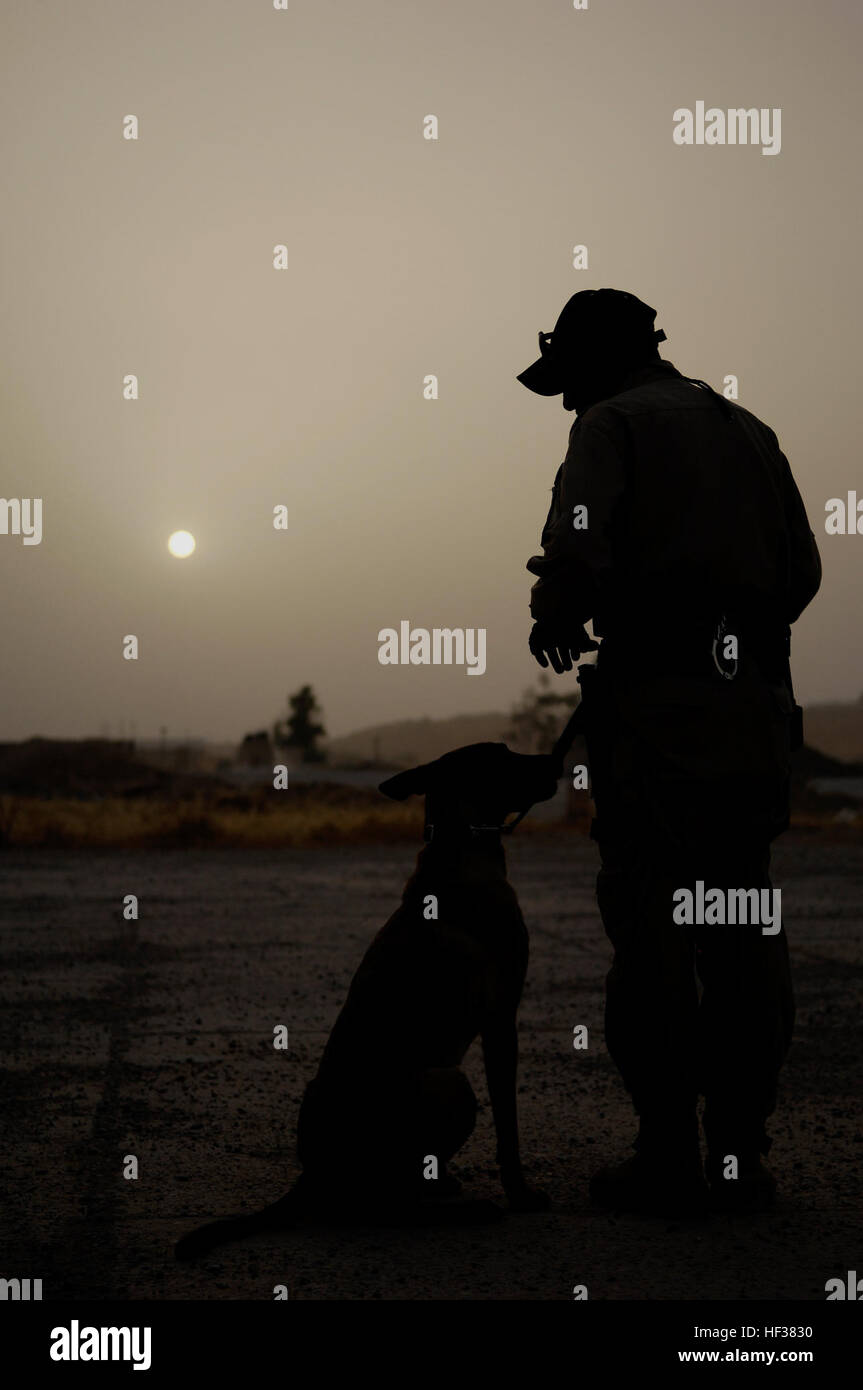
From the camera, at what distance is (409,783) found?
382 cm

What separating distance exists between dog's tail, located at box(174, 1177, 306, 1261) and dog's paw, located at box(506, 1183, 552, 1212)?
0.53 metres

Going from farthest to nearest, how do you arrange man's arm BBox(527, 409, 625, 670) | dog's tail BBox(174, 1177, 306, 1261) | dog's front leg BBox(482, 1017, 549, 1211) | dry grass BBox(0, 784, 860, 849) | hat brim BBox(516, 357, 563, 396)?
1. dry grass BBox(0, 784, 860, 849)
2. hat brim BBox(516, 357, 563, 396)
3. man's arm BBox(527, 409, 625, 670)
4. dog's front leg BBox(482, 1017, 549, 1211)
5. dog's tail BBox(174, 1177, 306, 1261)

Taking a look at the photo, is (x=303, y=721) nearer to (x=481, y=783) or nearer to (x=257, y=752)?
(x=257, y=752)

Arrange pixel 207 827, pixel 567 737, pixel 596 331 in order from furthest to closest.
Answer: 1. pixel 207 827
2. pixel 596 331
3. pixel 567 737

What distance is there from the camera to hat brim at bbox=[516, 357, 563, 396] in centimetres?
402

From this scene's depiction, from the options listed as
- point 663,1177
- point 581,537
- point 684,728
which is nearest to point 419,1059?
point 663,1177

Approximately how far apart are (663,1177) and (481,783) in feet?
3.49

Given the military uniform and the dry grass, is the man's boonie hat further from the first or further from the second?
the dry grass

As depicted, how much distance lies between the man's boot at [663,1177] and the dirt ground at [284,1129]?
0.08 meters

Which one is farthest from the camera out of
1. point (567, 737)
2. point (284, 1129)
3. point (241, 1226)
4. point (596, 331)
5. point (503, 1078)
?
point (284, 1129)

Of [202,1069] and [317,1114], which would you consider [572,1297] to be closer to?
[317,1114]

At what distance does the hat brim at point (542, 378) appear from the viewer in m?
4.02

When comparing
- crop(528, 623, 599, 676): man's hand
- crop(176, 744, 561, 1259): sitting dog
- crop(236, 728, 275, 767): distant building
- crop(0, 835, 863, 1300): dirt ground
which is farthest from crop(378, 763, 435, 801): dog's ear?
crop(236, 728, 275, 767): distant building

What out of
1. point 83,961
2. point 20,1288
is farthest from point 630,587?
point 83,961
